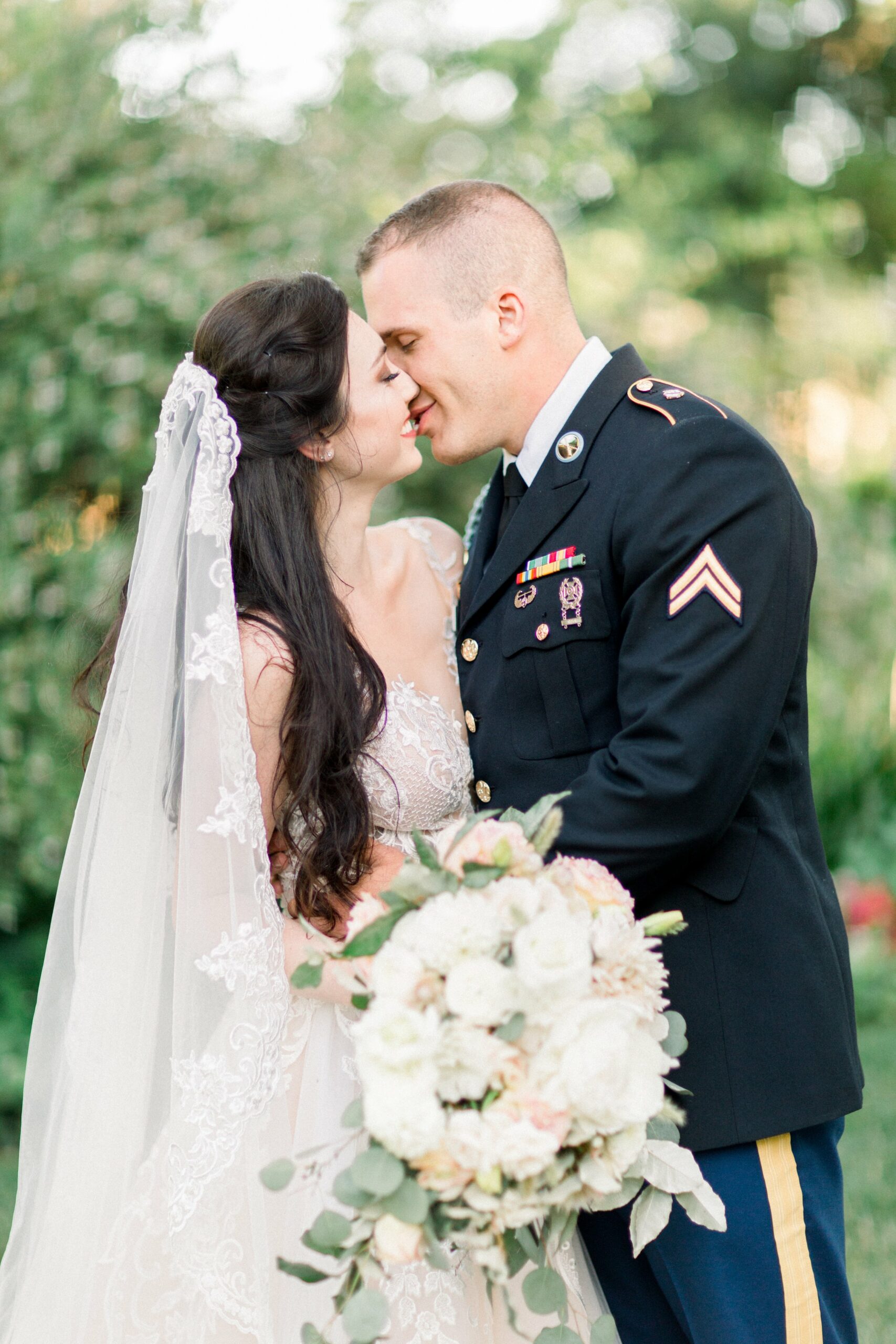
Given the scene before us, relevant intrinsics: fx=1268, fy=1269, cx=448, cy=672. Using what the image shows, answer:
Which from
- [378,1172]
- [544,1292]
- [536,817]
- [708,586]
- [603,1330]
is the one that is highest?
[708,586]

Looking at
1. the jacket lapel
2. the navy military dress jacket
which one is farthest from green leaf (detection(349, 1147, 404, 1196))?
the jacket lapel

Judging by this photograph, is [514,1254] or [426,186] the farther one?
[426,186]

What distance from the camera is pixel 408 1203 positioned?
5.00ft

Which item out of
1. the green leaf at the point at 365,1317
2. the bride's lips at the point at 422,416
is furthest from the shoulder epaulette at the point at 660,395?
the green leaf at the point at 365,1317

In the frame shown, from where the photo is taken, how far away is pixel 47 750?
4.45 metres

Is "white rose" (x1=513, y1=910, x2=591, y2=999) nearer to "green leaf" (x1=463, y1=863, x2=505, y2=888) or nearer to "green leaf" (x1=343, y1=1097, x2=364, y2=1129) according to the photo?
"green leaf" (x1=463, y1=863, x2=505, y2=888)

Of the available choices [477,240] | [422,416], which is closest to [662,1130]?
[422,416]

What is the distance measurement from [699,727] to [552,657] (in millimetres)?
386

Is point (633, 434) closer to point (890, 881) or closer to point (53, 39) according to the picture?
point (53, 39)

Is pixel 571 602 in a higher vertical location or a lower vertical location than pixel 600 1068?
higher

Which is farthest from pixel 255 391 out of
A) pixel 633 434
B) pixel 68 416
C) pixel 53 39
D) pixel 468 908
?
pixel 53 39

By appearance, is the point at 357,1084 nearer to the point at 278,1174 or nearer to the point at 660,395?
the point at 278,1174

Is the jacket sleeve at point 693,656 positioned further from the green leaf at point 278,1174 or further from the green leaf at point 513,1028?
the green leaf at point 278,1174

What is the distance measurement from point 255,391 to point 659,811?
3.95ft
